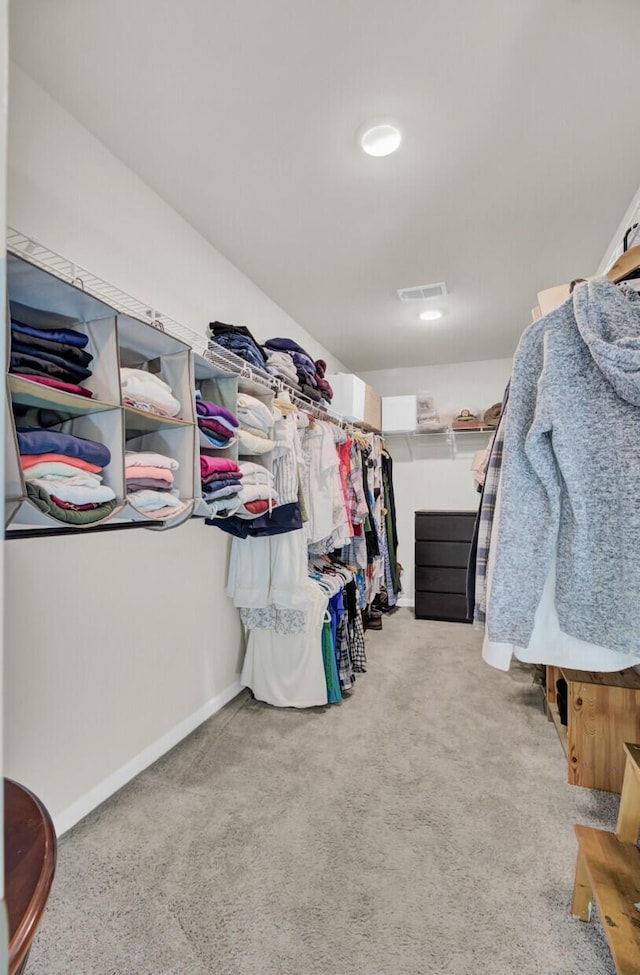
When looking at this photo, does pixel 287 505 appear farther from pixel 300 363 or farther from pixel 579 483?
pixel 579 483

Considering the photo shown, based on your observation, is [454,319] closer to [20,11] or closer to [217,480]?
[217,480]

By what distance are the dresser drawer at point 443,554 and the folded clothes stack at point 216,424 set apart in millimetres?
3028

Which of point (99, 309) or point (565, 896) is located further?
point (565, 896)

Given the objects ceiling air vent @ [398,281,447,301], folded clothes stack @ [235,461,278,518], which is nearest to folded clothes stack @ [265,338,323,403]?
ceiling air vent @ [398,281,447,301]

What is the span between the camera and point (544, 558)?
0.94 meters

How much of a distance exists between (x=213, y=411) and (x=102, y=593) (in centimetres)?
83

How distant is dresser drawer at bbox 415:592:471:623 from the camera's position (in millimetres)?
4258

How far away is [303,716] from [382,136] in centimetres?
267

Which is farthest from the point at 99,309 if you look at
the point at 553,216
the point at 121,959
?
the point at 553,216

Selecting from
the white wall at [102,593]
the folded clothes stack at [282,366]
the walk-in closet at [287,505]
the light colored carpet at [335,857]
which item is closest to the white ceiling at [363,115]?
the walk-in closet at [287,505]

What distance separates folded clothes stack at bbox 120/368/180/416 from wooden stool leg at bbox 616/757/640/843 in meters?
1.68

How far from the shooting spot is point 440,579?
4316mm

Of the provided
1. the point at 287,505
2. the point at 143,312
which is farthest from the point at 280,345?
the point at 287,505

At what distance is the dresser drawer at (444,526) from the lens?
424 centimetres
